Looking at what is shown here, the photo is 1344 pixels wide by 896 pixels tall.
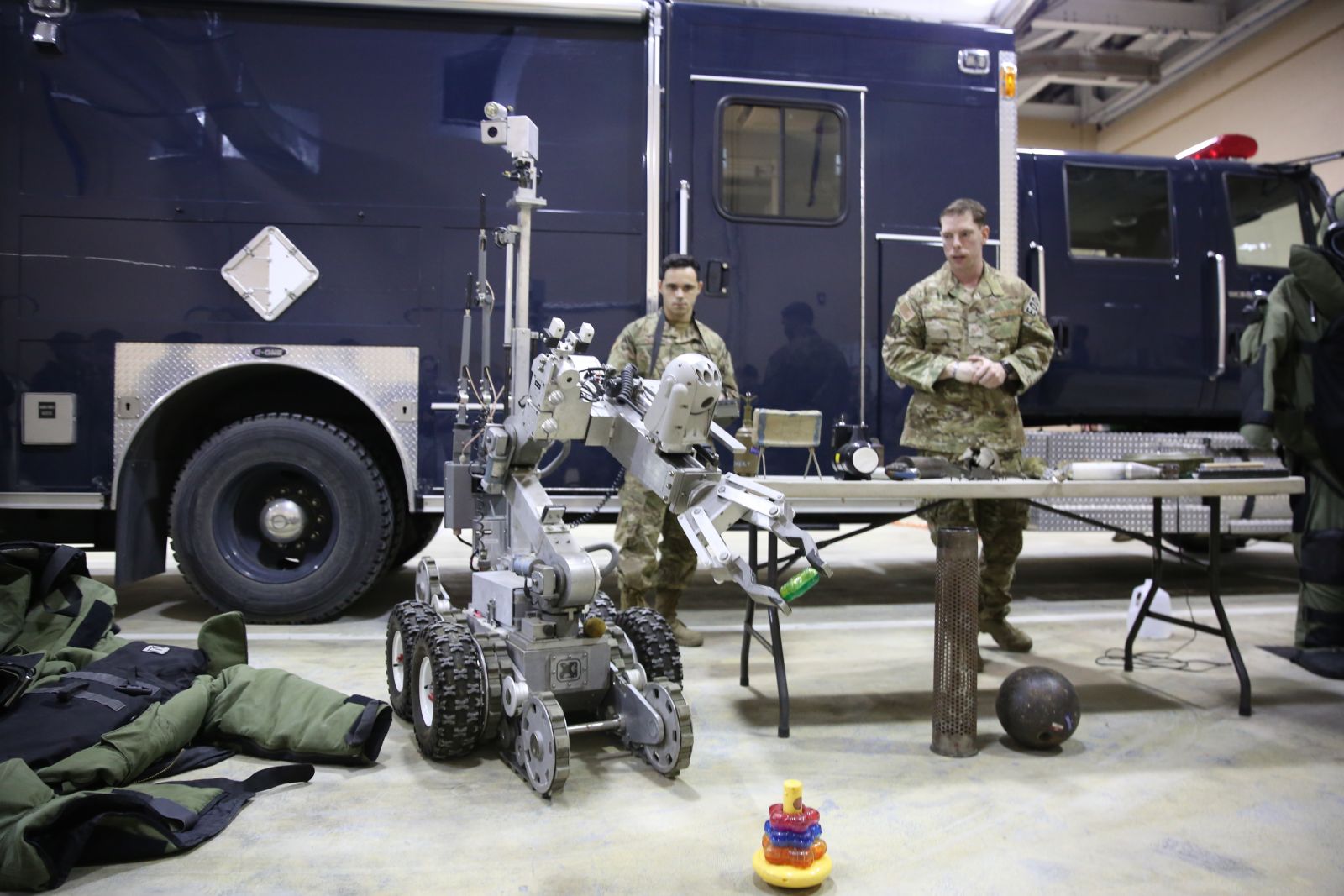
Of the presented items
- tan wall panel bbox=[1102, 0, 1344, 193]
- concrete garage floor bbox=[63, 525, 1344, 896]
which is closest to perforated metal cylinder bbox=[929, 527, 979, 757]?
concrete garage floor bbox=[63, 525, 1344, 896]

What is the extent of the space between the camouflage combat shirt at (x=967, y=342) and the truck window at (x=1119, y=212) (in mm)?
1938

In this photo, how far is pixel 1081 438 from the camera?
221 inches

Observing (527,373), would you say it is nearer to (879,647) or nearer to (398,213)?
(398,213)

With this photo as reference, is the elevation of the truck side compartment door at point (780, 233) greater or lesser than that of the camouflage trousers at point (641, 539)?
greater

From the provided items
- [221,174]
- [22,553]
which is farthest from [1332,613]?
[221,174]

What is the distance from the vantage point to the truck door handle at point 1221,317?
5.68 metres

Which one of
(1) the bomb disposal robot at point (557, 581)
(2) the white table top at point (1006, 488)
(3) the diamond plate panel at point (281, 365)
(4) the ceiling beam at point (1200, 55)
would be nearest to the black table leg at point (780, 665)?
(2) the white table top at point (1006, 488)

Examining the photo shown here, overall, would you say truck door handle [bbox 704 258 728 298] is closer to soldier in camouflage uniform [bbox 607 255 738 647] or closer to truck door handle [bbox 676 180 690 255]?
truck door handle [bbox 676 180 690 255]

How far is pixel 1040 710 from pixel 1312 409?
2185mm

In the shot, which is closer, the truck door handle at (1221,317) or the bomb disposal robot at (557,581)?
the bomb disposal robot at (557,581)

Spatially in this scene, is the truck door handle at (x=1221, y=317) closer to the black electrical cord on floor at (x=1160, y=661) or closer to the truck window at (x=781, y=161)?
the black electrical cord on floor at (x=1160, y=661)

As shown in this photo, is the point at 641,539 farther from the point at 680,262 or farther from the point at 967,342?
the point at 967,342

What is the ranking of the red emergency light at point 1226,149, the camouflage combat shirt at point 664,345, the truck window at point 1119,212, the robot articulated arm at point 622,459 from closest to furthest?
the robot articulated arm at point 622,459, the camouflage combat shirt at point 664,345, the truck window at point 1119,212, the red emergency light at point 1226,149

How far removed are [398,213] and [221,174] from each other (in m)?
0.89
